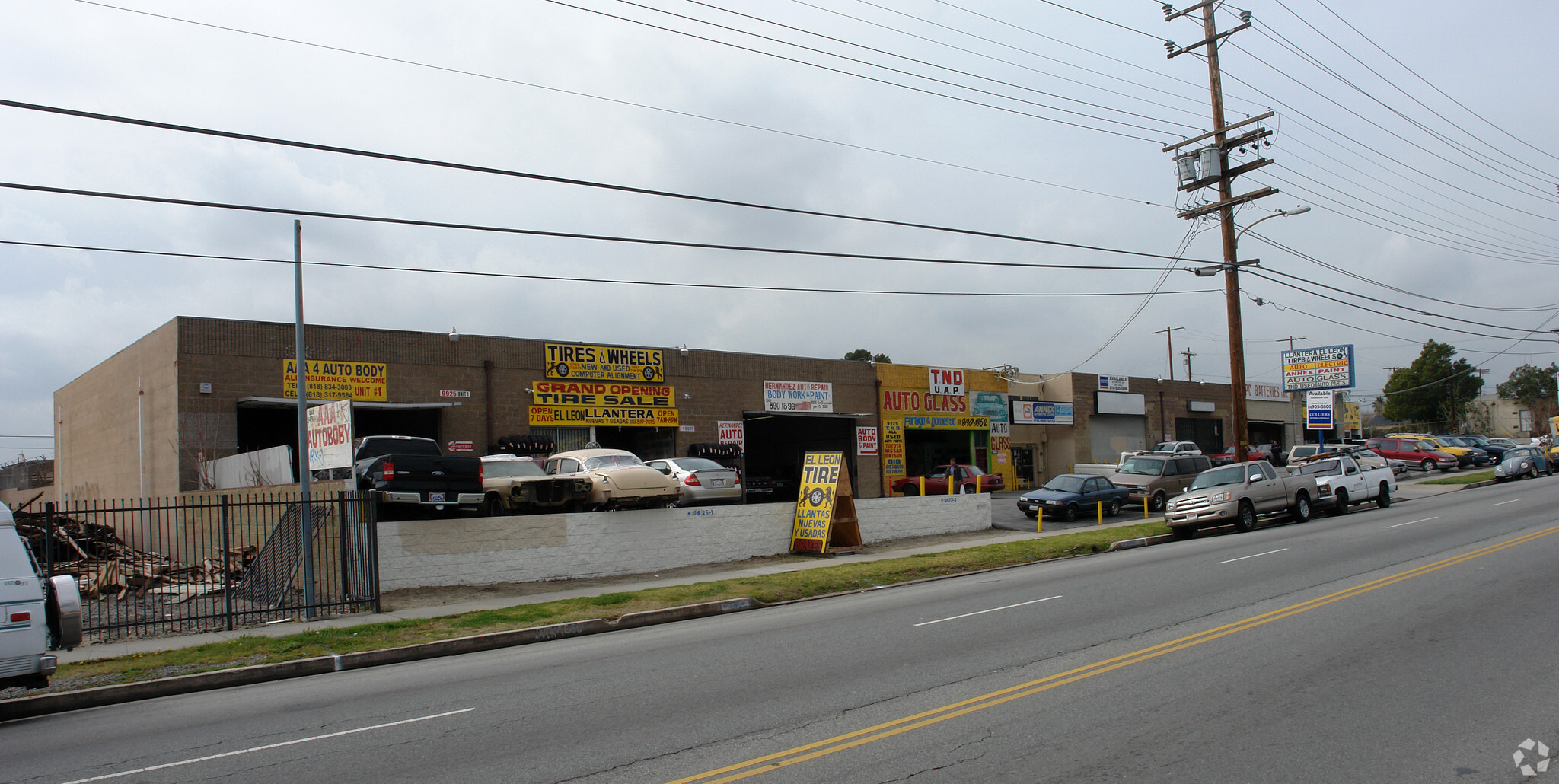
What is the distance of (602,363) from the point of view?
104ft

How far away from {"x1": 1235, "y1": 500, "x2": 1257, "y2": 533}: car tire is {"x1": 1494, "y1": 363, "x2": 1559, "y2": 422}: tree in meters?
102

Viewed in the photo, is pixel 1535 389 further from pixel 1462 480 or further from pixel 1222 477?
pixel 1222 477

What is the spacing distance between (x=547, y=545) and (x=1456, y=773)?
15.9 metres

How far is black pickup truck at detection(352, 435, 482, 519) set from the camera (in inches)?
686

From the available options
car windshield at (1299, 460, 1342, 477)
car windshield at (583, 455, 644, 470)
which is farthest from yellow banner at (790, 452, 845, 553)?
car windshield at (1299, 460, 1342, 477)

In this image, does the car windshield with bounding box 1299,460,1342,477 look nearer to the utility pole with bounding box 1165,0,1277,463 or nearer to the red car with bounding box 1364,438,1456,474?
the utility pole with bounding box 1165,0,1277,463

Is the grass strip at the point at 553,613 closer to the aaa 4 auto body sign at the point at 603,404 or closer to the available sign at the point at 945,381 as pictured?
the aaa 4 auto body sign at the point at 603,404

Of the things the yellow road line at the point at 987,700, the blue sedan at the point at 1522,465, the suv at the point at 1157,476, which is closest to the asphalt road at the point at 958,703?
the yellow road line at the point at 987,700

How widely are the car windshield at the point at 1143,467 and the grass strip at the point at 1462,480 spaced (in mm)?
13617

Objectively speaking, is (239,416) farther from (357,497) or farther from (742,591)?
(742,591)

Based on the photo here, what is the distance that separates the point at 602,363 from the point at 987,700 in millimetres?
25814

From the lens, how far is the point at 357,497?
614 inches

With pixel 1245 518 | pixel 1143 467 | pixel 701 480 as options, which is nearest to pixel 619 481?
pixel 701 480

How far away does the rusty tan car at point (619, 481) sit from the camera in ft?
64.4
